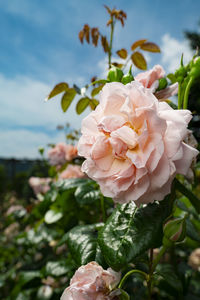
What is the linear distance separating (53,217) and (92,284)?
58 cm

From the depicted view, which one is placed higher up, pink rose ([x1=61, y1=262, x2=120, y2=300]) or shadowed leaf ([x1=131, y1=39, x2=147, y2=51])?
shadowed leaf ([x1=131, y1=39, x2=147, y2=51])

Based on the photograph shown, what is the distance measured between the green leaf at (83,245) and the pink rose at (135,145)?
0.19 metres

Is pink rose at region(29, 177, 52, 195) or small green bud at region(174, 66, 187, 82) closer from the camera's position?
small green bud at region(174, 66, 187, 82)

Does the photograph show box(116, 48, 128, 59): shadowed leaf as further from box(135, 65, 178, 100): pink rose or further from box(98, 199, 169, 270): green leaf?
box(98, 199, 169, 270): green leaf

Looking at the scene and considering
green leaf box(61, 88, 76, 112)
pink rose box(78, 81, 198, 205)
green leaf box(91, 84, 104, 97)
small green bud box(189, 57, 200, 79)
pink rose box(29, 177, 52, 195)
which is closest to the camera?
pink rose box(78, 81, 198, 205)

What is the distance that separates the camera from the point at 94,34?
868mm

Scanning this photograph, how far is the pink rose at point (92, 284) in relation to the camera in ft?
1.30

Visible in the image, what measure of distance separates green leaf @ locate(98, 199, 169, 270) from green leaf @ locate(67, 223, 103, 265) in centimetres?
10

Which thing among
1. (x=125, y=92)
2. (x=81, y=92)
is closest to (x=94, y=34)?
(x=81, y=92)

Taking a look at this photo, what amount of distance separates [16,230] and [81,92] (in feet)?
7.54

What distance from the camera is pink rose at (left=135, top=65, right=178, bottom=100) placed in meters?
0.48

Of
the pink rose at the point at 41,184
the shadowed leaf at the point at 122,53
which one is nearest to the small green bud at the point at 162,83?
the shadowed leaf at the point at 122,53

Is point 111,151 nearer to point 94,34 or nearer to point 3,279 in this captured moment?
point 94,34

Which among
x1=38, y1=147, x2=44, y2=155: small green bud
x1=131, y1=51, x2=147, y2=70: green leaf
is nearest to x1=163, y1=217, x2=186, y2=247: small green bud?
x1=131, y1=51, x2=147, y2=70: green leaf
